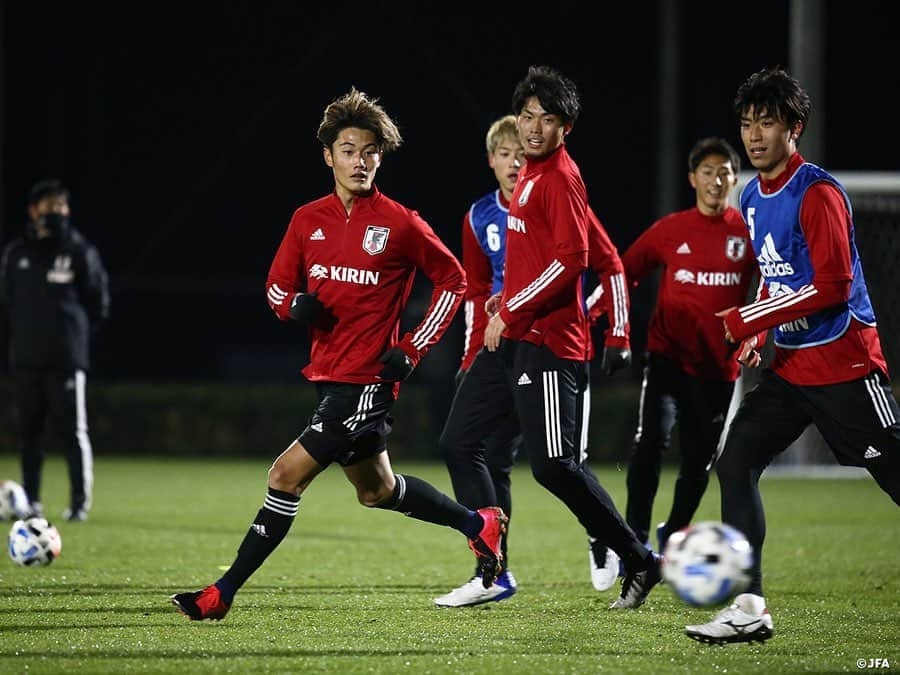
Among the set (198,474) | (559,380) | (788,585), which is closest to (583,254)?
(559,380)

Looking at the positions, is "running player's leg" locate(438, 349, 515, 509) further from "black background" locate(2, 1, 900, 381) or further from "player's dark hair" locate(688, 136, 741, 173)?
"black background" locate(2, 1, 900, 381)

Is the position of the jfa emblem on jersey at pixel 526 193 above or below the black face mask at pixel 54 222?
below

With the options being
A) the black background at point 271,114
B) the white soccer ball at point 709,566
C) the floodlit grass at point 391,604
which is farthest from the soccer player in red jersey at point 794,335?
the black background at point 271,114

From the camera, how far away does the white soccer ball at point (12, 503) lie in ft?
31.8

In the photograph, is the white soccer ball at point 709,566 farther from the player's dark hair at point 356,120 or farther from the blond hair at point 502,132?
the blond hair at point 502,132

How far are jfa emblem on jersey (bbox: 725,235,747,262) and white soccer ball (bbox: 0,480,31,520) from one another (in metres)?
5.11

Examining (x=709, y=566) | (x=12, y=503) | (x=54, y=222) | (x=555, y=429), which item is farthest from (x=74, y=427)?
(x=709, y=566)

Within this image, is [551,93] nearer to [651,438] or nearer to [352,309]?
[352,309]

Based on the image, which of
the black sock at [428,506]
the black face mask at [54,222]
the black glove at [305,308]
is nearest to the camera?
the black glove at [305,308]

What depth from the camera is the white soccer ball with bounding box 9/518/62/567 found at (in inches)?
294

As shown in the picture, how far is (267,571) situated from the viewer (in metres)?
7.65

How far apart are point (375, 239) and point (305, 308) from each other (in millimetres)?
421

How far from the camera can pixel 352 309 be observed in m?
5.91

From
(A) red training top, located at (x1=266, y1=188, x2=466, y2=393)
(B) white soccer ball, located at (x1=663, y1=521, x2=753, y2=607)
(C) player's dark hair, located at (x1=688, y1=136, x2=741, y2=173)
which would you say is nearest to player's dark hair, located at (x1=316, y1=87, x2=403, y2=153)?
(A) red training top, located at (x1=266, y1=188, x2=466, y2=393)
